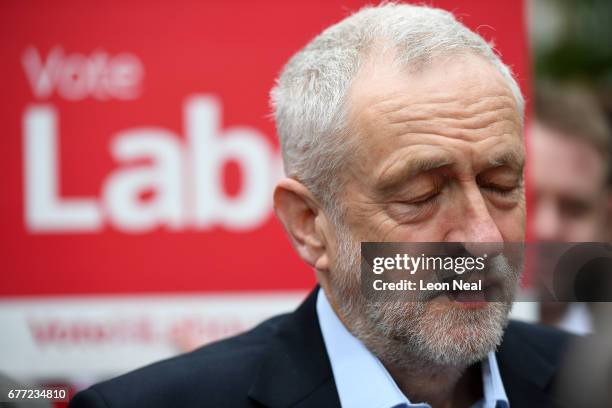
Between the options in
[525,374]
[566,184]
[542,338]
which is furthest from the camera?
[566,184]

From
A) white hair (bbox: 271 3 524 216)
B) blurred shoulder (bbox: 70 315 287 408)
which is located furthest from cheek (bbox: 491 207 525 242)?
blurred shoulder (bbox: 70 315 287 408)

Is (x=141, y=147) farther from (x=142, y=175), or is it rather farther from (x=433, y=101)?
(x=433, y=101)

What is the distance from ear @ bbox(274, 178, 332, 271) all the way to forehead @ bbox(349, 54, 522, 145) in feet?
0.86

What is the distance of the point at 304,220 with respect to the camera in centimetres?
227

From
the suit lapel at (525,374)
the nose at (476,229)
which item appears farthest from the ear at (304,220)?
the suit lapel at (525,374)

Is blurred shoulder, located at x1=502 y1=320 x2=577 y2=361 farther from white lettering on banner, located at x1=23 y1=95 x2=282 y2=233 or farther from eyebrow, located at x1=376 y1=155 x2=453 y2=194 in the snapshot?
white lettering on banner, located at x1=23 y1=95 x2=282 y2=233

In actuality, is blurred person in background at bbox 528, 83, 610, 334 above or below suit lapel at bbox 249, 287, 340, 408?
above

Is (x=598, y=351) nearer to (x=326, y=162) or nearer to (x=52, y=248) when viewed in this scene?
(x=326, y=162)

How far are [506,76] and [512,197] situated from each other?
1.13 feet

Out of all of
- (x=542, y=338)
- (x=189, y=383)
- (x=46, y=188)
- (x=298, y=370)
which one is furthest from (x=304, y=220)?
(x=46, y=188)

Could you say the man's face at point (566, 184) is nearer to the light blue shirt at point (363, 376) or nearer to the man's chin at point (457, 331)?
the light blue shirt at point (363, 376)

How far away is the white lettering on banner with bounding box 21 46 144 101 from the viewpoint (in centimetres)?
333

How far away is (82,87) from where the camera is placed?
335cm

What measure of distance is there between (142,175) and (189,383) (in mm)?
1337
